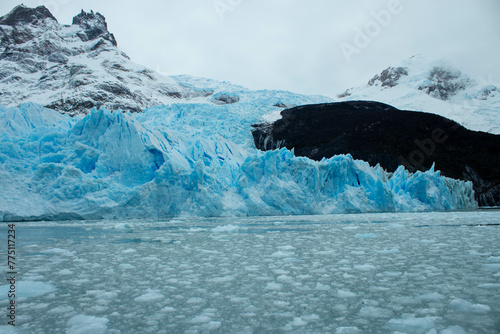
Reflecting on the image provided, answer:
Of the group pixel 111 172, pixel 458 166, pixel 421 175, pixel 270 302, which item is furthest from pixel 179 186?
pixel 458 166

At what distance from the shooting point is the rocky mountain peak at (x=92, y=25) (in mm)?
79375

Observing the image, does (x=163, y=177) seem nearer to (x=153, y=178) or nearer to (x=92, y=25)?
(x=153, y=178)

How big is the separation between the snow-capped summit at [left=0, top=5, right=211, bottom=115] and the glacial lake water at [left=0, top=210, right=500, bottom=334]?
156ft

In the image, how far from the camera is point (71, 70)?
192 ft

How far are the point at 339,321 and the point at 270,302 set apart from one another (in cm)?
52

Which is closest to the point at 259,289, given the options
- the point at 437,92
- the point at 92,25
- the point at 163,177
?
the point at 163,177

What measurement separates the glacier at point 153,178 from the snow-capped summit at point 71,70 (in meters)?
35.9

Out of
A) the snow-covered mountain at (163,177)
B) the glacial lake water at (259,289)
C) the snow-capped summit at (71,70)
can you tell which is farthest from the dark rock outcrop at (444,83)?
the glacial lake water at (259,289)

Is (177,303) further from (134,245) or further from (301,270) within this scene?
(134,245)

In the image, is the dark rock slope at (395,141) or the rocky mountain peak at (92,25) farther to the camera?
the rocky mountain peak at (92,25)

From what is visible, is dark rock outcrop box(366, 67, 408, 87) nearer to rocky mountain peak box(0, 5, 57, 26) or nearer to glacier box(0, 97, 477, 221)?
glacier box(0, 97, 477, 221)

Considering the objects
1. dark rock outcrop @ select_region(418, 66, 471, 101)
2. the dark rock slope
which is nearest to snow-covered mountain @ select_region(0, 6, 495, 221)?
the dark rock slope

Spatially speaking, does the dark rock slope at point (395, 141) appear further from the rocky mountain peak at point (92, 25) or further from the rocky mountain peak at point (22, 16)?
the rocky mountain peak at point (22, 16)

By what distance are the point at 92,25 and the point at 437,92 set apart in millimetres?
76450
